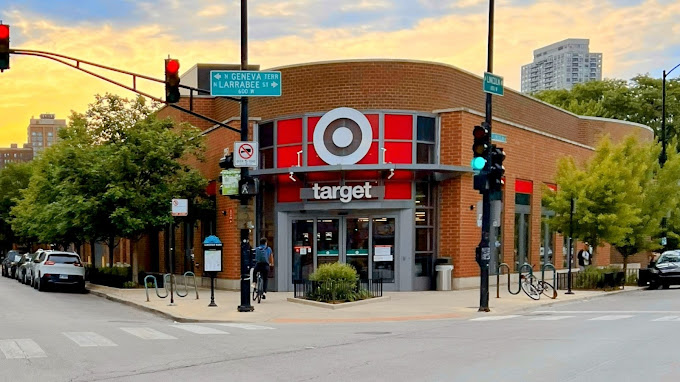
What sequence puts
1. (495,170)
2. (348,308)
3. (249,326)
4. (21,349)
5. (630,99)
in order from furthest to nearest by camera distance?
(630,99) < (348,308) < (495,170) < (249,326) < (21,349)

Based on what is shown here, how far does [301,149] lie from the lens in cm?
2595

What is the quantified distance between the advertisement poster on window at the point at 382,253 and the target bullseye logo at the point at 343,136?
122 inches

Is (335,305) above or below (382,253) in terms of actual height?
below

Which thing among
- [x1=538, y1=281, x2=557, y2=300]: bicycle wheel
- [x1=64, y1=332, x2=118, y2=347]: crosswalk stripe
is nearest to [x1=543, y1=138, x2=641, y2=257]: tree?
[x1=538, y1=281, x2=557, y2=300]: bicycle wheel

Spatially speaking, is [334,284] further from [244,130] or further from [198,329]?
[198,329]

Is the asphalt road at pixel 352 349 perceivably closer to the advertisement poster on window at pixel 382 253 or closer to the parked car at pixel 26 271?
the advertisement poster on window at pixel 382 253

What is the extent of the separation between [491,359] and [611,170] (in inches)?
751

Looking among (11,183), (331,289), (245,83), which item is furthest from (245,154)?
(11,183)

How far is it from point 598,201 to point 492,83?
1098 centimetres

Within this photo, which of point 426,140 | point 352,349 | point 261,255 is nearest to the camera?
point 352,349

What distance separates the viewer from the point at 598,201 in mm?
27922

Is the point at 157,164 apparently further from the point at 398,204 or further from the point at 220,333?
the point at 220,333

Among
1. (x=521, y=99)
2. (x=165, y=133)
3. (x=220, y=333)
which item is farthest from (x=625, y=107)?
(x=220, y=333)

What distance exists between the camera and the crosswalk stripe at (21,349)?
1128 cm
